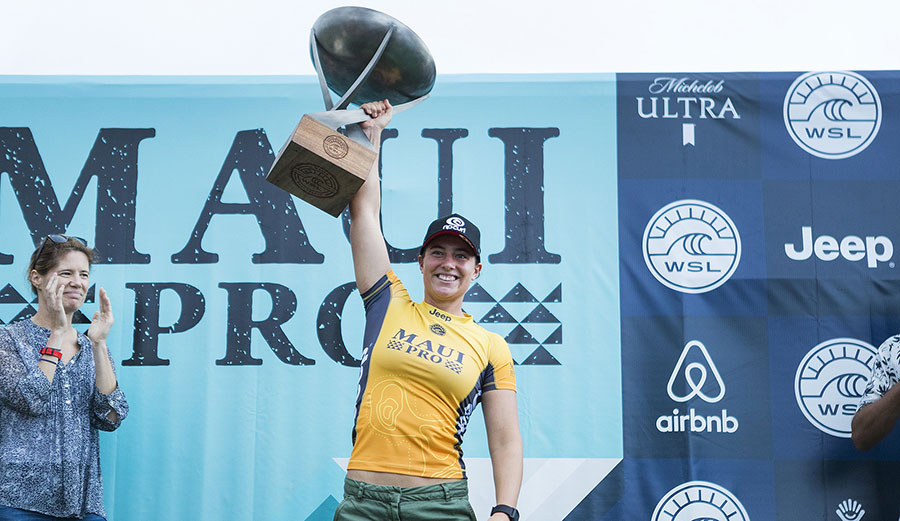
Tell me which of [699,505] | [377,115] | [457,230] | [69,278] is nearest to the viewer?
[457,230]

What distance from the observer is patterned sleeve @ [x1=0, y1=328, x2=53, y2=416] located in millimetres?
2625

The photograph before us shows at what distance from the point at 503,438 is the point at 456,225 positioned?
1.85ft

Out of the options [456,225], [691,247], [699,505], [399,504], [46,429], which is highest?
[691,247]

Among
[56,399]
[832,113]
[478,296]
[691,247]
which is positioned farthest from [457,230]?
[832,113]

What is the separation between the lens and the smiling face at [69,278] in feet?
9.29

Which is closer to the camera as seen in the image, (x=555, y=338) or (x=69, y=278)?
(x=69, y=278)

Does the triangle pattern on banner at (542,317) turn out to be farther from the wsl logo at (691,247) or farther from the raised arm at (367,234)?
the raised arm at (367,234)

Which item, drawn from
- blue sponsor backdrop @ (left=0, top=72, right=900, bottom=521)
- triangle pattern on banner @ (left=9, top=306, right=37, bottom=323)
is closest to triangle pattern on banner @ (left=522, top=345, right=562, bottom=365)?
blue sponsor backdrop @ (left=0, top=72, right=900, bottom=521)

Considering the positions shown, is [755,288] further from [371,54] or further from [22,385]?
[22,385]

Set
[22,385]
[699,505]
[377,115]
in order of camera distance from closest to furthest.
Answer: [377,115]
[22,385]
[699,505]

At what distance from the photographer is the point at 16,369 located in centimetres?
267

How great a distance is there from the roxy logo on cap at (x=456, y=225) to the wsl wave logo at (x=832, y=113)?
1643 millimetres

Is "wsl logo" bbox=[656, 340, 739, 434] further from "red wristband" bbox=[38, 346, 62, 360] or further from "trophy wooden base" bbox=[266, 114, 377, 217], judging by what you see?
"red wristband" bbox=[38, 346, 62, 360]

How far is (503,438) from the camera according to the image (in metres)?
2.25
